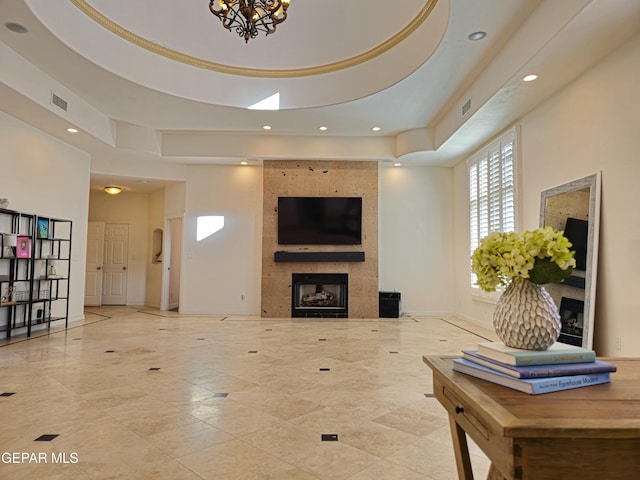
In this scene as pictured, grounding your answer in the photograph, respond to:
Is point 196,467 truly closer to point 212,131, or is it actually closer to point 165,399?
point 165,399

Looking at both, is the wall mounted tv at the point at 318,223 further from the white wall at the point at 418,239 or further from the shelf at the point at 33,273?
the shelf at the point at 33,273

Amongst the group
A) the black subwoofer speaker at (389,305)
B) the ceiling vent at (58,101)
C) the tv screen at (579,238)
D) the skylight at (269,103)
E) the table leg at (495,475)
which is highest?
the skylight at (269,103)

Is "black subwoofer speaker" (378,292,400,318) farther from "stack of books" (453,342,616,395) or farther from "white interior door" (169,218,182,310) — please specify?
"stack of books" (453,342,616,395)

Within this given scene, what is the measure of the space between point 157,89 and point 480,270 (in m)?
5.91

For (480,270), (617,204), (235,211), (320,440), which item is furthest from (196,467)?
(235,211)

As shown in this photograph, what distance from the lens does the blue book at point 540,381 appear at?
1.03 metres

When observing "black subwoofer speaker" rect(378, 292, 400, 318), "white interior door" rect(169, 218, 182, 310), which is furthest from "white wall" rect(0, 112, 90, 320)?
"black subwoofer speaker" rect(378, 292, 400, 318)

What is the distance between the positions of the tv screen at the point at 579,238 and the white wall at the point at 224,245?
605cm

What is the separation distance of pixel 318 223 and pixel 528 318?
23.4 feet

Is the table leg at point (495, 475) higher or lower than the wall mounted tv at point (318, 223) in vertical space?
lower

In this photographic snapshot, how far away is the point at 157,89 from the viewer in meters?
5.80

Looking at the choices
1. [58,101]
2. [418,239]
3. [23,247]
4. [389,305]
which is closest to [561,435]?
[58,101]
